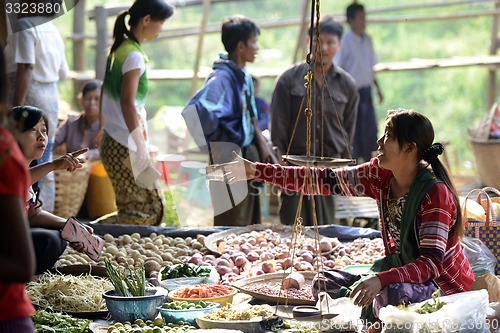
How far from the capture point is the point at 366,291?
2869mm

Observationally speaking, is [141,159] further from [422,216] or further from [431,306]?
[431,306]

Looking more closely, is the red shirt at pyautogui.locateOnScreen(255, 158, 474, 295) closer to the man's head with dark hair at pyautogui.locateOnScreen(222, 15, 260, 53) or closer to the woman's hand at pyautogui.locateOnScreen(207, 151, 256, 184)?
the woman's hand at pyautogui.locateOnScreen(207, 151, 256, 184)

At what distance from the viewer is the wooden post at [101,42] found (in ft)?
23.3

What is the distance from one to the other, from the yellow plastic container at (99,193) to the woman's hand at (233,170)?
3098mm

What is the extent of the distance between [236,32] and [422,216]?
2.39 metres

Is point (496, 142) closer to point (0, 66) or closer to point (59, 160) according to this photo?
point (59, 160)

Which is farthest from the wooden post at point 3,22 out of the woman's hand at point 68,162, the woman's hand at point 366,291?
the woman's hand at point 366,291

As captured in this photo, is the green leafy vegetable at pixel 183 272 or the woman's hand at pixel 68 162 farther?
the green leafy vegetable at pixel 183 272

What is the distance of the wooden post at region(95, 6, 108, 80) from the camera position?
7.11 meters

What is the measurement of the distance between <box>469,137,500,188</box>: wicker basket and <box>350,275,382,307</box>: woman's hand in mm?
3796

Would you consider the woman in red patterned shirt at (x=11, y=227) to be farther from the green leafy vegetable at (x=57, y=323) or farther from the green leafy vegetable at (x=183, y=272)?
the green leafy vegetable at (x=183, y=272)

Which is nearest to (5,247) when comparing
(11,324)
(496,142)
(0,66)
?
(11,324)

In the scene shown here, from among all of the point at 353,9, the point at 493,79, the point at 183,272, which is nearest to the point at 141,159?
the point at 183,272

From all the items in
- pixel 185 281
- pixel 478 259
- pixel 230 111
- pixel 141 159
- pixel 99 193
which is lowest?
pixel 99 193
